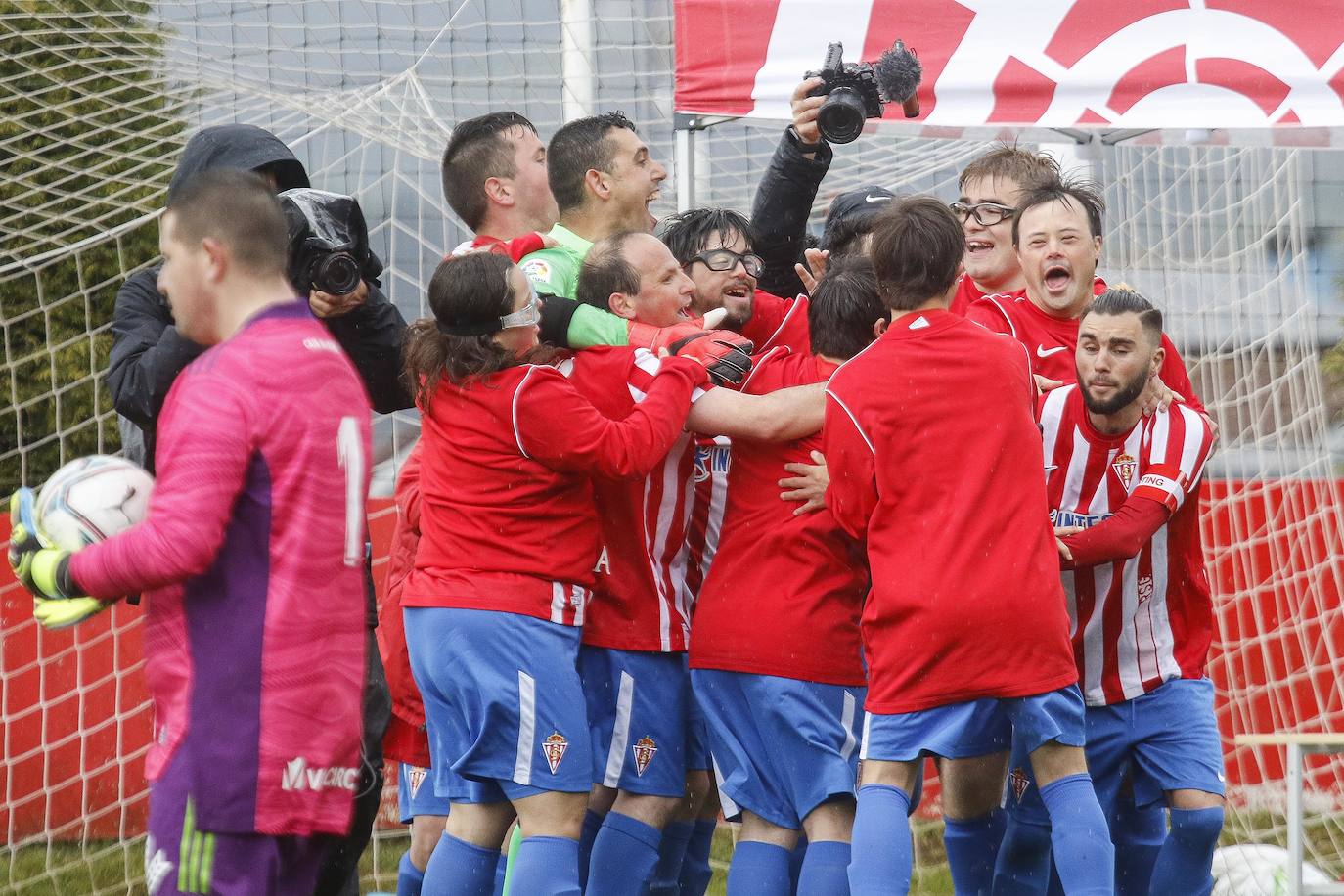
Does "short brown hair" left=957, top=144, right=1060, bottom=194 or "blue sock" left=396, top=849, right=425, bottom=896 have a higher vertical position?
"short brown hair" left=957, top=144, right=1060, bottom=194

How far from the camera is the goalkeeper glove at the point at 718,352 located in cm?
377

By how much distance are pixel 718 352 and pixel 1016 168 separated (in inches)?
56.0

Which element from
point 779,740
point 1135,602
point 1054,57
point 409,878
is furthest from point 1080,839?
point 1054,57

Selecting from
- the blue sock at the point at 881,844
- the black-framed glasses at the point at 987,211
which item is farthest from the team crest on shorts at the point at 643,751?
the black-framed glasses at the point at 987,211

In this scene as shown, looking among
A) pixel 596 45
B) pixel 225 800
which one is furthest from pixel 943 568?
pixel 596 45

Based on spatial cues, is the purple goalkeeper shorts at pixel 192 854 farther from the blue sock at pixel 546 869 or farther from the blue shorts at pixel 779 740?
the blue shorts at pixel 779 740

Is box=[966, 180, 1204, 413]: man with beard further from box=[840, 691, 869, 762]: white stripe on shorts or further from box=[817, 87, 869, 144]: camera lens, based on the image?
box=[840, 691, 869, 762]: white stripe on shorts

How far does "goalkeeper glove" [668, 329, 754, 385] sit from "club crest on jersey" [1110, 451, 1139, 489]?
3.32ft

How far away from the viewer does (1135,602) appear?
4.00 meters

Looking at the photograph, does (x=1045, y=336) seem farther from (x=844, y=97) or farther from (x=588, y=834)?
(x=588, y=834)

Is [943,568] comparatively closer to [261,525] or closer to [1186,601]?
[1186,601]

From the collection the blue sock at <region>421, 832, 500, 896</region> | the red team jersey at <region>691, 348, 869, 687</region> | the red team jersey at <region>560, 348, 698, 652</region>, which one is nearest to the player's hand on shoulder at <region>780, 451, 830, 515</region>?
the red team jersey at <region>691, 348, 869, 687</region>

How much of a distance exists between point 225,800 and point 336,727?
0.22m

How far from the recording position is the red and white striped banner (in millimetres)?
5547
